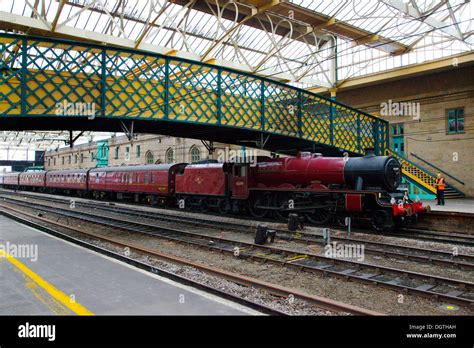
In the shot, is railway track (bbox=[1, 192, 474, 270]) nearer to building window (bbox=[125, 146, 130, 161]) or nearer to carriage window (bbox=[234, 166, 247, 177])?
carriage window (bbox=[234, 166, 247, 177])

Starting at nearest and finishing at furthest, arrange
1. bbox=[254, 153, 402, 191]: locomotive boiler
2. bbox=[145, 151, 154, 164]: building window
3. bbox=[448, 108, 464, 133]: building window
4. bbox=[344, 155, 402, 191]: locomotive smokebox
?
1. bbox=[344, 155, 402, 191]: locomotive smokebox
2. bbox=[254, 153, 402, 191]: locomotive boiler
3. bbox=[448, 108, 464, 133]: building window
4. bbox=[145, 151, 154, 164]: building window

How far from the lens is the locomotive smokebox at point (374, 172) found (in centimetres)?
1299

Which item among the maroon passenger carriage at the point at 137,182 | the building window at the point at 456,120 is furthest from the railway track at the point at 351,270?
the building window at the point at 456,120

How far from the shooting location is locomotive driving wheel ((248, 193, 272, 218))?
16.7 metres

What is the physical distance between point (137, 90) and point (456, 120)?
20.6 m

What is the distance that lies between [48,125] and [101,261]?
701 centimetres

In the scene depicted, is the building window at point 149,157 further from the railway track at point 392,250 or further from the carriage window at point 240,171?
the railway track at point 392,250

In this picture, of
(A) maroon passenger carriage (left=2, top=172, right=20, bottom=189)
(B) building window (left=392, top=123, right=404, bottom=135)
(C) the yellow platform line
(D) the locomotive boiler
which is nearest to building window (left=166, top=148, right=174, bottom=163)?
(B) building window (left=392, top=123, right=404, bottom=135)

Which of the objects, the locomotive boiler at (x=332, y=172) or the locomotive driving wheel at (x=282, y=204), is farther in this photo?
the locomotive driving wheel at (x=282, y=204)

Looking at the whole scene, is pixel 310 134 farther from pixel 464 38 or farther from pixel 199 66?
pixel 464 38

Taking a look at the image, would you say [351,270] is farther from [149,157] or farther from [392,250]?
[149,157]

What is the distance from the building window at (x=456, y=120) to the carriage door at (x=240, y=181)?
15.2 meters

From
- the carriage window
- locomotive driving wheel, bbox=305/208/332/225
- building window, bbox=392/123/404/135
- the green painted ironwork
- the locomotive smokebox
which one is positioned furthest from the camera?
building window, bbox=392/123/404/135

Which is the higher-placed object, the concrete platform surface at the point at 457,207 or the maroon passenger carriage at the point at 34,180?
the maroon passenger carriage at the point at 34,180
